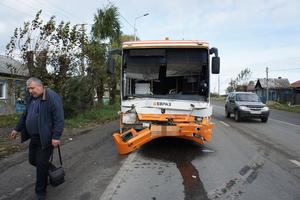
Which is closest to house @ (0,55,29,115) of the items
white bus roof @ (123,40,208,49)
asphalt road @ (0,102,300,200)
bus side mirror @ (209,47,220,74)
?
asphalt road @ (0,102,300,200)

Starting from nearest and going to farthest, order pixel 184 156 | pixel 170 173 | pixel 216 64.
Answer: pixel 170 173 < pixel 184 156 < pixel 216 64

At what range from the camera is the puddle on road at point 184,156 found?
660 centimetres

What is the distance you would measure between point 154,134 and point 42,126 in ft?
14.5

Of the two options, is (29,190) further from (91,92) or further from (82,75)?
(91,92)

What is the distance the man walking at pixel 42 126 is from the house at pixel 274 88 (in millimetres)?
64635

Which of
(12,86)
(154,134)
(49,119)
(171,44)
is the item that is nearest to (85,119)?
(12,86)

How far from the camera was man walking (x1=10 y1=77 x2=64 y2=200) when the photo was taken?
5.82 m

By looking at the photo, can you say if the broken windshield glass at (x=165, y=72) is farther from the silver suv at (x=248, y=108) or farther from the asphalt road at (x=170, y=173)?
the silver suv at (x=248, y=108)

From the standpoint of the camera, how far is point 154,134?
9.87 meters

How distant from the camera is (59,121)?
5.93 metres

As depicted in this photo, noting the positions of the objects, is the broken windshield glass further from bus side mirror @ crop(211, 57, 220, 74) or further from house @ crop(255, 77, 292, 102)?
house @ crop(255, 77, 292, 102)

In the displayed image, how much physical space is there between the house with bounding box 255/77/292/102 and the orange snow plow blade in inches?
2357

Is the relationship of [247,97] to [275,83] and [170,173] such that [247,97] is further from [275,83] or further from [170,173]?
[275,83]

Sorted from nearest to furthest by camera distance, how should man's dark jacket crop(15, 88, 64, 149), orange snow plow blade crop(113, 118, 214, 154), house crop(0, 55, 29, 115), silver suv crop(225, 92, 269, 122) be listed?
man's dark jacket crop(15, 88, 64, 149) < orange snow plow blade crop(113, 118, 214, 154) < house crop(0, 55, 29, 115) < silver suv crop(225, 92, 269, 122)
